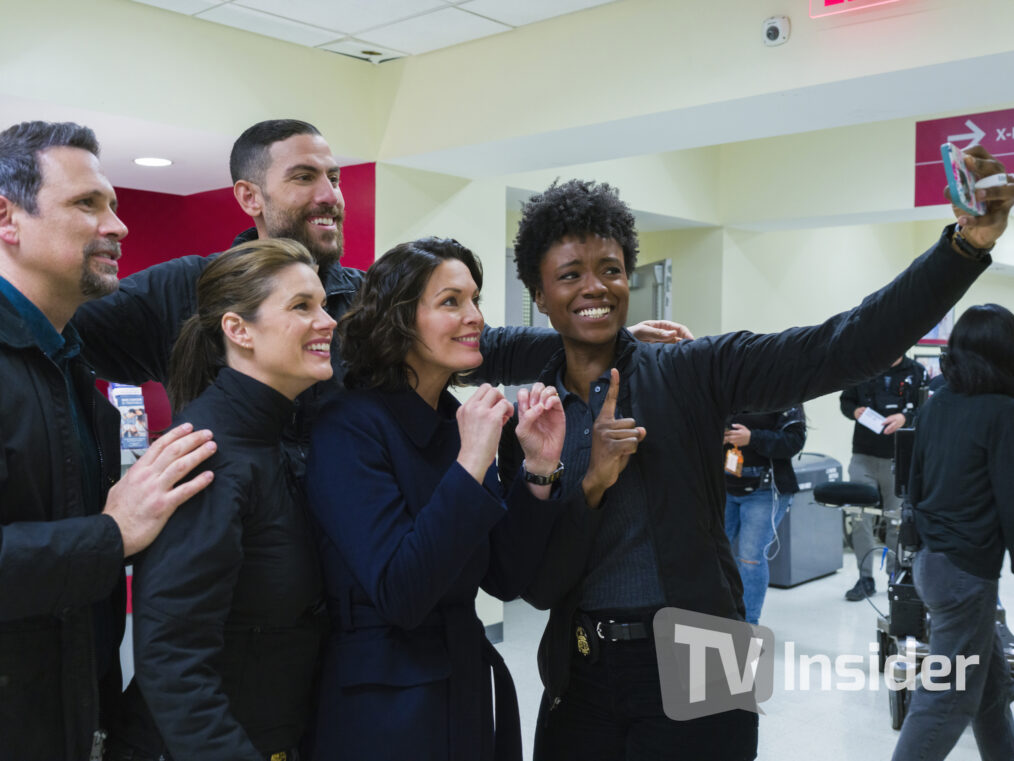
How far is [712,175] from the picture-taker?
7.67m

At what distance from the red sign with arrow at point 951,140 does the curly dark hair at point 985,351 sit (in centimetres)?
173

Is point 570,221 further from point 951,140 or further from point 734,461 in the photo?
point 951,140

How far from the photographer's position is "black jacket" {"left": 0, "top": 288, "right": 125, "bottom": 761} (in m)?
1.36

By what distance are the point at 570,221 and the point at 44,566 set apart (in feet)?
3.77

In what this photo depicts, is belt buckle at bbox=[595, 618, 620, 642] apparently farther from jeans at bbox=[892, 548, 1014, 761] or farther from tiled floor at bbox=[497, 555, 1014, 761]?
tiled floor at bbox=[497, 555, 1014, 761]

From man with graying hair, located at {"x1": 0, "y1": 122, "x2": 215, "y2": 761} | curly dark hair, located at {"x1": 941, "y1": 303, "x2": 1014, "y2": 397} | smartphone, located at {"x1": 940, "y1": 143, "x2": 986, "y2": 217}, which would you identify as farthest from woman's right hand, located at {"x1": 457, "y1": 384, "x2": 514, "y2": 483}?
curly dark hair, located at {"x1": 941, "y1": 303, "x2": 1014, "y2": 397}

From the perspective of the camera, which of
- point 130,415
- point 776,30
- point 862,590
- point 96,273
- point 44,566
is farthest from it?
point 862,590

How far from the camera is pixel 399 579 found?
4.75 ft

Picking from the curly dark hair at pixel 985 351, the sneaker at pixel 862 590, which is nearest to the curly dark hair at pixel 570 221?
the curly dark hair at pixel 985 351

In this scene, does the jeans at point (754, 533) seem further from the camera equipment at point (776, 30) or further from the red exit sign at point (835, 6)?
the red exit sign at point (835, 6)

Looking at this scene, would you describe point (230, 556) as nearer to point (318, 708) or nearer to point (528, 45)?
point (318, 708)

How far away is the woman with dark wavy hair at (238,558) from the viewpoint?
4.51ft

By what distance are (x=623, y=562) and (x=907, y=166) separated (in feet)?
20.0

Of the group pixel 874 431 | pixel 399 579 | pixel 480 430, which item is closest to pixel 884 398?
pixel 874 431
